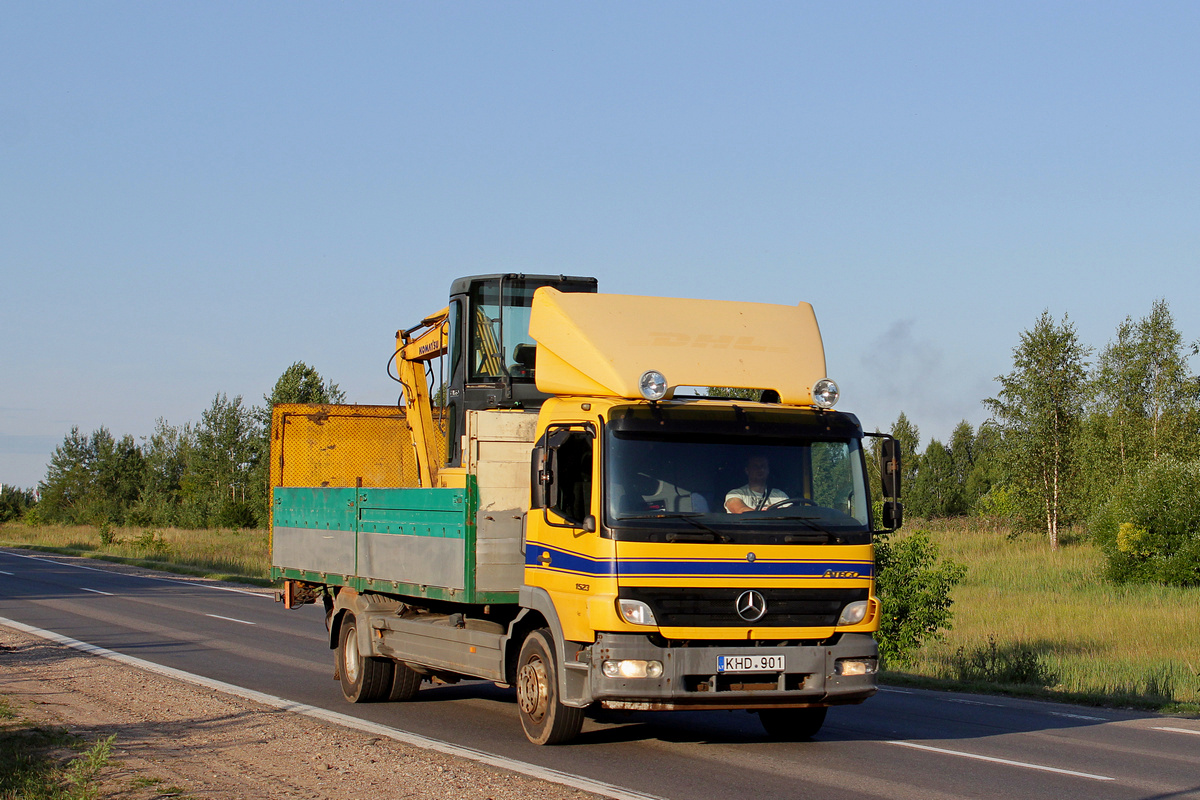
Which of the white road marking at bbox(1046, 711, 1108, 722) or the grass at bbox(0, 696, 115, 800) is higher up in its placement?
the grass at bbox(0, 696, 115, 800)

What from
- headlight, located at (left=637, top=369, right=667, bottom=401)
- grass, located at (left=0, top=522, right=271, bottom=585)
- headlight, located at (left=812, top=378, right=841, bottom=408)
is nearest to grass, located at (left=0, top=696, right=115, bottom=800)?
headlight, located at (left=637, top=369, right=667, bottom=401)

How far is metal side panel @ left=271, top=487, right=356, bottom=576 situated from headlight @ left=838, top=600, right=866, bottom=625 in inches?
212

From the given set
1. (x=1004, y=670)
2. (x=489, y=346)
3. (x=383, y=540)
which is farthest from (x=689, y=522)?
(x=1004, y=670)

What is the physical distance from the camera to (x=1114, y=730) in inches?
430

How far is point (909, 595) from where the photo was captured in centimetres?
1753

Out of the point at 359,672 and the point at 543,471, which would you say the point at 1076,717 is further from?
the point at 359,672

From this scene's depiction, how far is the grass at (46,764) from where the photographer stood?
7176 millimetres

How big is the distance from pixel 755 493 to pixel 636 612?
130 centimetres

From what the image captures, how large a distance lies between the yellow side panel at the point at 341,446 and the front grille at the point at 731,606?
6.68m

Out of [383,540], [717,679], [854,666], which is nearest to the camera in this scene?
[717,679]

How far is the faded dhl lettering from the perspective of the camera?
9375mm

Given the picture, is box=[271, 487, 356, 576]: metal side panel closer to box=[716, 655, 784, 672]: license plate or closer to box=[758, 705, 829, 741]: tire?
box=[758, 705, 829, 741]: tire

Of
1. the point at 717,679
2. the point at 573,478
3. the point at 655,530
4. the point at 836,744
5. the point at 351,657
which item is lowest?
the point at 836,744

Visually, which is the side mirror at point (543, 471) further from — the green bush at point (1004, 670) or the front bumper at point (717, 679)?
the green bush at point (1004, 670)
